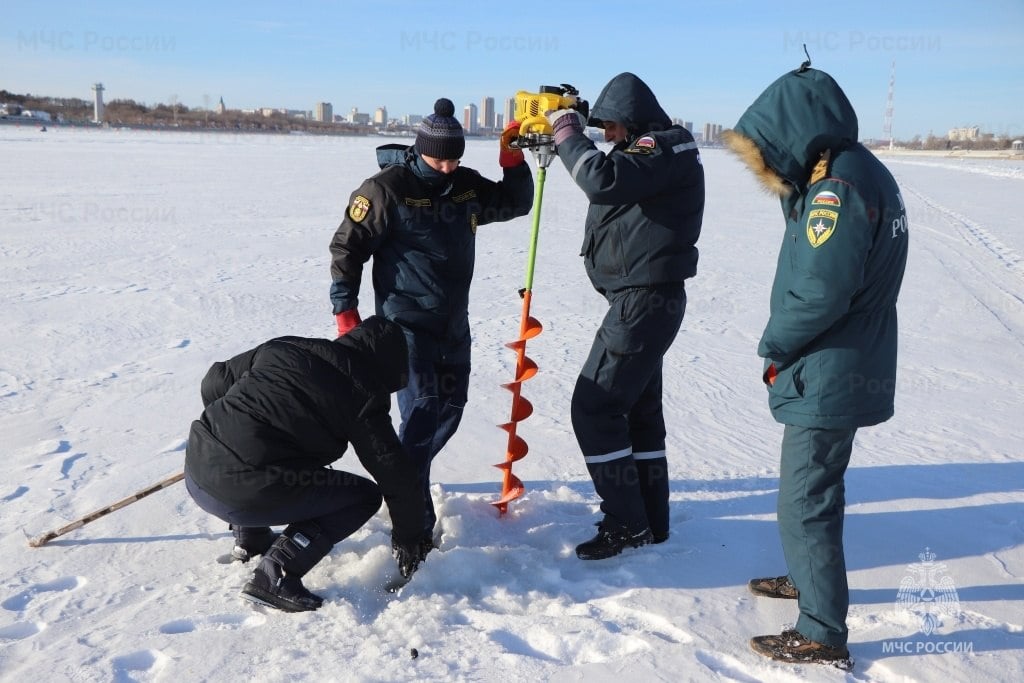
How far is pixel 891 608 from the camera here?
3.04 meters

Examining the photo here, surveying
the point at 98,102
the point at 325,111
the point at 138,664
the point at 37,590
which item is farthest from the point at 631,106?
the point at 325,111

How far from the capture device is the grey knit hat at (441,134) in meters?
3.32

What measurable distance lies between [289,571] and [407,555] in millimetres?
437

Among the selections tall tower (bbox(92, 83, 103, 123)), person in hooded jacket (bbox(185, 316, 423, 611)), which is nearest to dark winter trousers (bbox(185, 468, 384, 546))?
person in hooded jacket (bbox(185, 316, 423, 611))

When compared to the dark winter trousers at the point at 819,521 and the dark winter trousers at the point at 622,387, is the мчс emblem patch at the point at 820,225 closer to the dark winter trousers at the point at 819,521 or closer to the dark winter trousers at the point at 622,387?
the dark winter trousers at the point at 819,521

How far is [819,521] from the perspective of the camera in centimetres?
265

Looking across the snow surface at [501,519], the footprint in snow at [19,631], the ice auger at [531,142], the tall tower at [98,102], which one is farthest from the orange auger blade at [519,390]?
the tall tower at [98,102]

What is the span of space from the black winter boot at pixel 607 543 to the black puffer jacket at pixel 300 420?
88cm

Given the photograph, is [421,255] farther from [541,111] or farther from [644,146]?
[644,146]

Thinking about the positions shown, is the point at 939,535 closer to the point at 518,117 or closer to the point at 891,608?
the point at 891,608

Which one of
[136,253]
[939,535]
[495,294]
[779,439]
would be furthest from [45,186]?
[939,535]

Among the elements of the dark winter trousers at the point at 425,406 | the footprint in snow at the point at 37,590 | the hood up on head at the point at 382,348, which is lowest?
the footprint in snow at the point at 37,590

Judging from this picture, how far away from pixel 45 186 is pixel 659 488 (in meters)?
16.0

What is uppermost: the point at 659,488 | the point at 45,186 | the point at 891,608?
the point at 45,186
